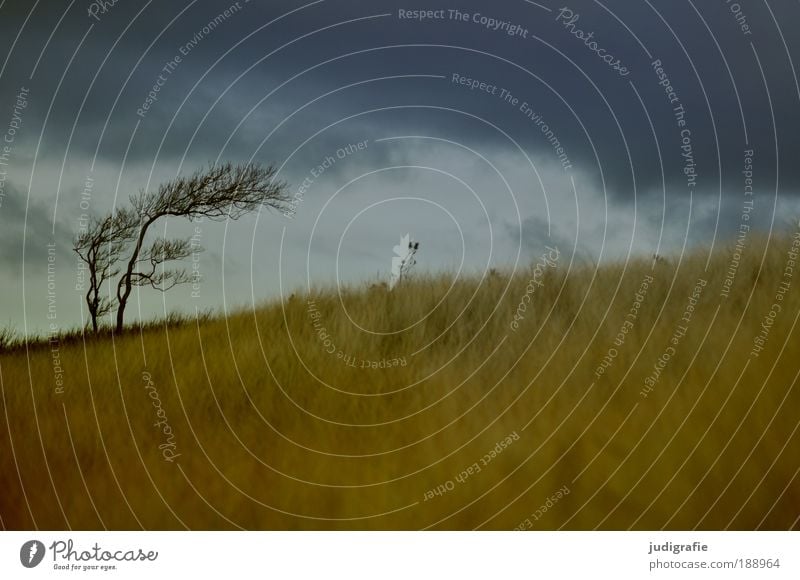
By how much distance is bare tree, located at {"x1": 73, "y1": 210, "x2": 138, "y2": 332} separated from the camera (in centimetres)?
396

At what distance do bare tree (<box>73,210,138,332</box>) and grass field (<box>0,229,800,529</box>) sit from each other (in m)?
0.35

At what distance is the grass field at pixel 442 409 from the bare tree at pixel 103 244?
35 centimetres

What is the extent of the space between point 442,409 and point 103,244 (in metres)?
2.02

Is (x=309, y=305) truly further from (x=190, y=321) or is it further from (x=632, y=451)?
(x=632, y=451)

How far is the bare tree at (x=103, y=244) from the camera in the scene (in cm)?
396

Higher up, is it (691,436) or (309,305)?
(309,305)

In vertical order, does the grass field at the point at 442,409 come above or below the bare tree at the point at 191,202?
below

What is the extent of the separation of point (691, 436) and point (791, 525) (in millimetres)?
695

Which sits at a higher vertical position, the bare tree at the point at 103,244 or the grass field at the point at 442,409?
the bare tree at the point at 103,244

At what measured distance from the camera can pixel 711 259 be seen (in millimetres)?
4055

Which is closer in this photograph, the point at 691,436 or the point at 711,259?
the point at 691,436
